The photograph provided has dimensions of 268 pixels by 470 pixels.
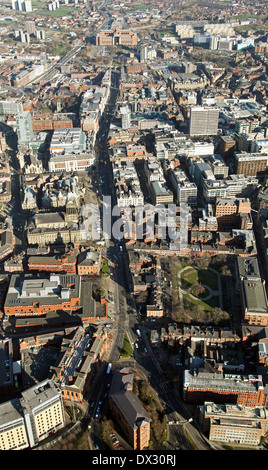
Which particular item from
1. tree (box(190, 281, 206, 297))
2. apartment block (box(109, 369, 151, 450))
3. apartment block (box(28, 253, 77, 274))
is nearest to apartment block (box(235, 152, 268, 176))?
tree (box(190, 281, 206, 297))

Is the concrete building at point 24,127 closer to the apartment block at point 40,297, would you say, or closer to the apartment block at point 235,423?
the apartment block at point 40,297

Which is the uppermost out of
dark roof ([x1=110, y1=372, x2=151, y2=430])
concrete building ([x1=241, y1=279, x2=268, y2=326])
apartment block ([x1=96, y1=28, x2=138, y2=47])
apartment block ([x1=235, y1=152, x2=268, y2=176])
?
apartment block ([x1=96, y1=28, x2=138, y2=47])

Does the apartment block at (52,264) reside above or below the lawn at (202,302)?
above

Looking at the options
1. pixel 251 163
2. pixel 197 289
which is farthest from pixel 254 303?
pixel 251 163

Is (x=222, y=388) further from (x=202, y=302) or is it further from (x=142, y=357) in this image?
(x=202, y=302)

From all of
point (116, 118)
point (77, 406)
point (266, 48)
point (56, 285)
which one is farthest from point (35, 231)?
point (266, 48)

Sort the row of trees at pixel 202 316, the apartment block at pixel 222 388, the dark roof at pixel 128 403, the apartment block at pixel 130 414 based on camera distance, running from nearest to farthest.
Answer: the apartment block at pixel 130 414 → the dark roof at pixel 128 403 → the apartment block at pixel 222 388 → the row of trees at pixel 202 316

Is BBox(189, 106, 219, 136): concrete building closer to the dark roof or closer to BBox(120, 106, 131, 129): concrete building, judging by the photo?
BBox(120, 106, 131, 129): concrete building

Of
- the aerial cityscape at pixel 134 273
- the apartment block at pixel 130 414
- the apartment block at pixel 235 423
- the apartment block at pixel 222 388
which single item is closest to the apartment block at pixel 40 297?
the aerial cityscape at pixel 134 273
